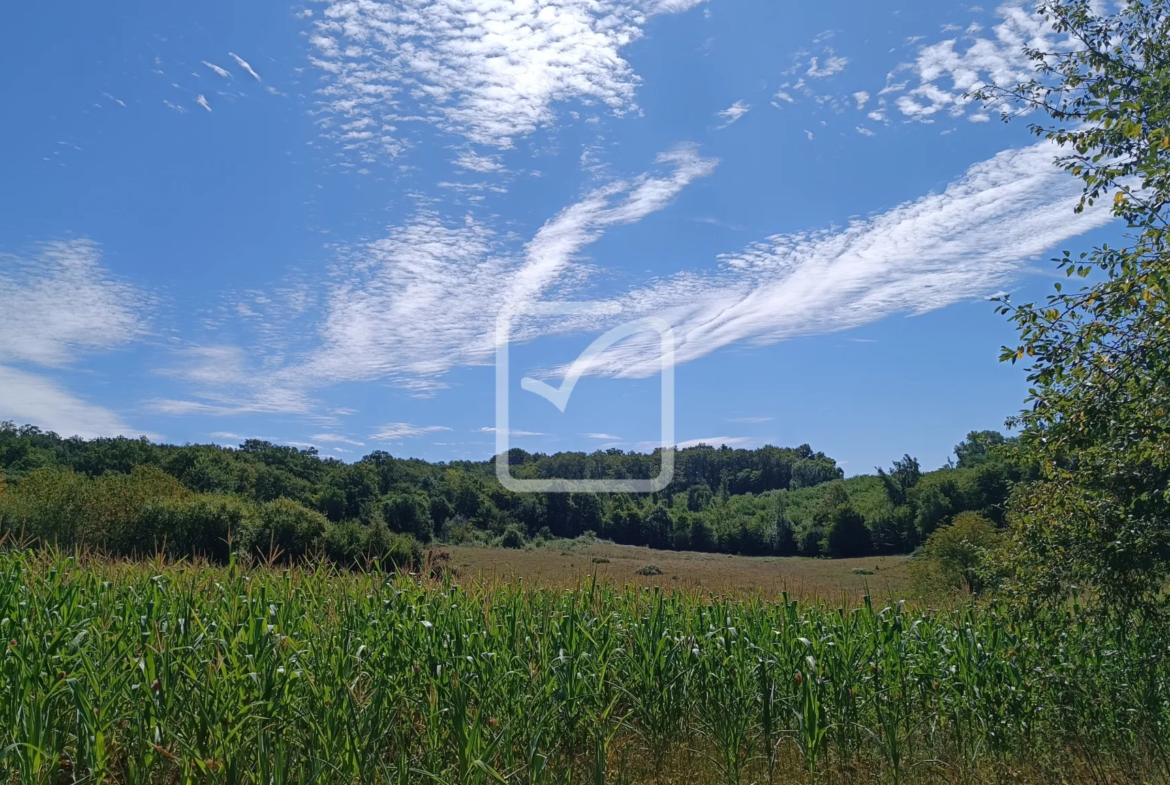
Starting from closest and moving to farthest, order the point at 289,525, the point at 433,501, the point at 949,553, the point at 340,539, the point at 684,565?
the point at 949,553 < the point at 340,539 < the point at 289,525 < the point at 684,565 < the point at 433,501

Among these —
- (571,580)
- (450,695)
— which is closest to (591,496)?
(571,580)

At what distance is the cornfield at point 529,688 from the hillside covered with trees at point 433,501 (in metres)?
1.06

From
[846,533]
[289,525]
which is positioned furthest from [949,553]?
[846,533]

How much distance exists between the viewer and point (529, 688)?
15.5ft

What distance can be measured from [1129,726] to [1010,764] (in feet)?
5.08

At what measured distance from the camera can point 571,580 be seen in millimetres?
8641

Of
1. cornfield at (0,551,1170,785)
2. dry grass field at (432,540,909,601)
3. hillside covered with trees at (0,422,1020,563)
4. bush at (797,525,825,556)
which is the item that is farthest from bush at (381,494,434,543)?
bush at (797,525,825,556)

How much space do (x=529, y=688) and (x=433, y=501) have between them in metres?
51.7

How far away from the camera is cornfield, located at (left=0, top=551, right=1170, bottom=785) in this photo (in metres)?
3.74

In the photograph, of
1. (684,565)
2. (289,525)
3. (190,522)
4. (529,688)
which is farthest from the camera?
(684,565)

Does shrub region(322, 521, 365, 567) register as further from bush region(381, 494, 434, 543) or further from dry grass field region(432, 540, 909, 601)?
bush region(381, 494, 434, 543)

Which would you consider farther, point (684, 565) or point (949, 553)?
point (684, 565)

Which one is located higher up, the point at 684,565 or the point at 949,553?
the point at 949,553

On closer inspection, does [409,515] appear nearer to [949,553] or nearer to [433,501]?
[433,501]
